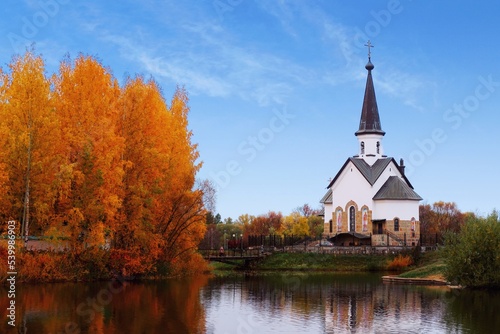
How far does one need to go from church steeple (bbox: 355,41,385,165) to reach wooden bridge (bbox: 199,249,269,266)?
16.8m

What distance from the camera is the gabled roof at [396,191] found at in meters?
61.0

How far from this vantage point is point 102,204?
31.6m

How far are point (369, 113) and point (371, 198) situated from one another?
8751 mm

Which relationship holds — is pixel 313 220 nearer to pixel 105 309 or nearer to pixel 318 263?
pixel 318 263

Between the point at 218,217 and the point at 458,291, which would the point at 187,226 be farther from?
the point at 218,217

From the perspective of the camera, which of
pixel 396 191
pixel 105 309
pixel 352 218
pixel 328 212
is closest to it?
pixel 105 309

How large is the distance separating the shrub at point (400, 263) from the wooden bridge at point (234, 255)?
33.6ft

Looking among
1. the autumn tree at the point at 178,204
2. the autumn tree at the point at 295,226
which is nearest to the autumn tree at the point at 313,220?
the autumn tree at the point at 295,226

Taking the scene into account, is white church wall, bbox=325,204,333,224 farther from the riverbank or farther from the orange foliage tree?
the orange foliage tree

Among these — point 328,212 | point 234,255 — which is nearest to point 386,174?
point 328,212

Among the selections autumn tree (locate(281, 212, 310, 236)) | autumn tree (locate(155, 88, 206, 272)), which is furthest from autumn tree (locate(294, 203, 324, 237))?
autumn tree (locate(155, 88, 206, 272))

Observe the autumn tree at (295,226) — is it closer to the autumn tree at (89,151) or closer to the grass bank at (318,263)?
the grass bank at (318,263)

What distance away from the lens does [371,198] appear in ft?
204

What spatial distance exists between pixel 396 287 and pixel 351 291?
3968 mm
